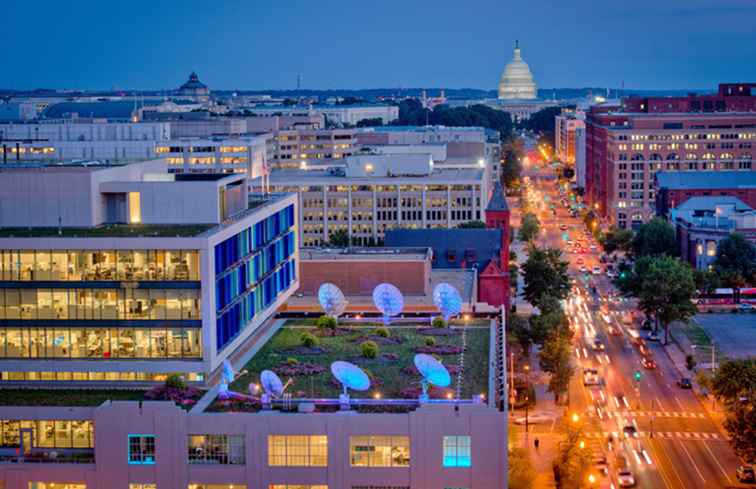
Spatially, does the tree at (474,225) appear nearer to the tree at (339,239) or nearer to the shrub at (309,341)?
the tree at (339,239)

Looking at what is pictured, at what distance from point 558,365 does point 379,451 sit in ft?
135

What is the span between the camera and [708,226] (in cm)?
16612

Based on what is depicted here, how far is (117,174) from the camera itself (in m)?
73.1

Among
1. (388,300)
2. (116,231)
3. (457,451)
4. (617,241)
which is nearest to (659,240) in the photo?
(617,241)

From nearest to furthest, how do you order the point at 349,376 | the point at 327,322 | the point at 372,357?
the point at 349,376 → the point at 372,357 → the point at 327,322

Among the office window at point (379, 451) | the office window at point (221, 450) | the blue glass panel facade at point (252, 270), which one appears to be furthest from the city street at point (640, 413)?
the office window at point (221, 450)

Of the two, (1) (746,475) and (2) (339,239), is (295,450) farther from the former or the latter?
(2) (339,239)

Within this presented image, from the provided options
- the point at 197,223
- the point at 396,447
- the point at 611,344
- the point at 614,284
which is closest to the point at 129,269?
the point at 197,223

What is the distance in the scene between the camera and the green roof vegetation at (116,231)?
66188 millimetres

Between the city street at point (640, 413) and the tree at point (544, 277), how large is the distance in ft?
13.8

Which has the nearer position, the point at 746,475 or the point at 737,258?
the point at 746,475

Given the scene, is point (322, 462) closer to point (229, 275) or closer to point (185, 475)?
point (185, 475)

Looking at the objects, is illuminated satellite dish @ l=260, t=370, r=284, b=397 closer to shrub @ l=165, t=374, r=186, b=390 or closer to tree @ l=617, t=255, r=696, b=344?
shrub @ l=165, t=374, r=186, b=390

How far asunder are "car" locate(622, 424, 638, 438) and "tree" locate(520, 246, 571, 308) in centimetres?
4286
